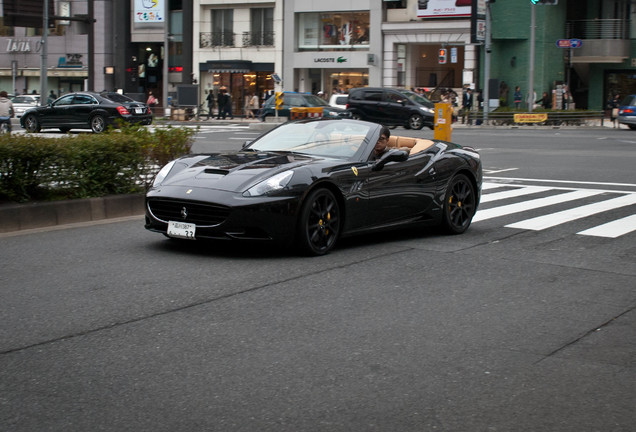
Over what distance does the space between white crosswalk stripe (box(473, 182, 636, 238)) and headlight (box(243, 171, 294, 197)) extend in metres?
3.85

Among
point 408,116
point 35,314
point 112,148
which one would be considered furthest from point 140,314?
point 408,116

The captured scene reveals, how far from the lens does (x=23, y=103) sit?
46125mm

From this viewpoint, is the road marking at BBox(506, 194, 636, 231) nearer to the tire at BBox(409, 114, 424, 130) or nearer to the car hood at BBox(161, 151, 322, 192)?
the car hood at BBox(161, 151, 322, 192)

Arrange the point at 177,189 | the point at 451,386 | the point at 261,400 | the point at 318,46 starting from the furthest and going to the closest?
the point at 318,46 < the point at 177,189 < the point at 451,386 < the point at 261,400

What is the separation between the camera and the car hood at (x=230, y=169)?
8141 millimetres

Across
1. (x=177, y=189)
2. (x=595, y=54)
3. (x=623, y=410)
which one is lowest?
(x=623, y=410)

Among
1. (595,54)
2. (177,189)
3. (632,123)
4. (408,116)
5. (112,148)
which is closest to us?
(177,189)

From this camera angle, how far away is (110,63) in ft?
209

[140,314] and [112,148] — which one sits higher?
[112,148]

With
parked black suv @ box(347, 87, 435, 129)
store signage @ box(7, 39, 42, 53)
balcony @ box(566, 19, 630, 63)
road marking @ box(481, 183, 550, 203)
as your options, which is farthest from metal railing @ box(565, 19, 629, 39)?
road marking @ box(481, 183, 550, 203)

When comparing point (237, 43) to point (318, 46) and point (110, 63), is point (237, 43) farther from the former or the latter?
point (110, 63)

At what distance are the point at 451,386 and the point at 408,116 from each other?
32.9 metres

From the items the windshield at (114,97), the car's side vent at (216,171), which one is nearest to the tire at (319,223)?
the car's side vent at (216,171)

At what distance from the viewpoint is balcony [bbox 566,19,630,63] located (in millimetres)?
51594
